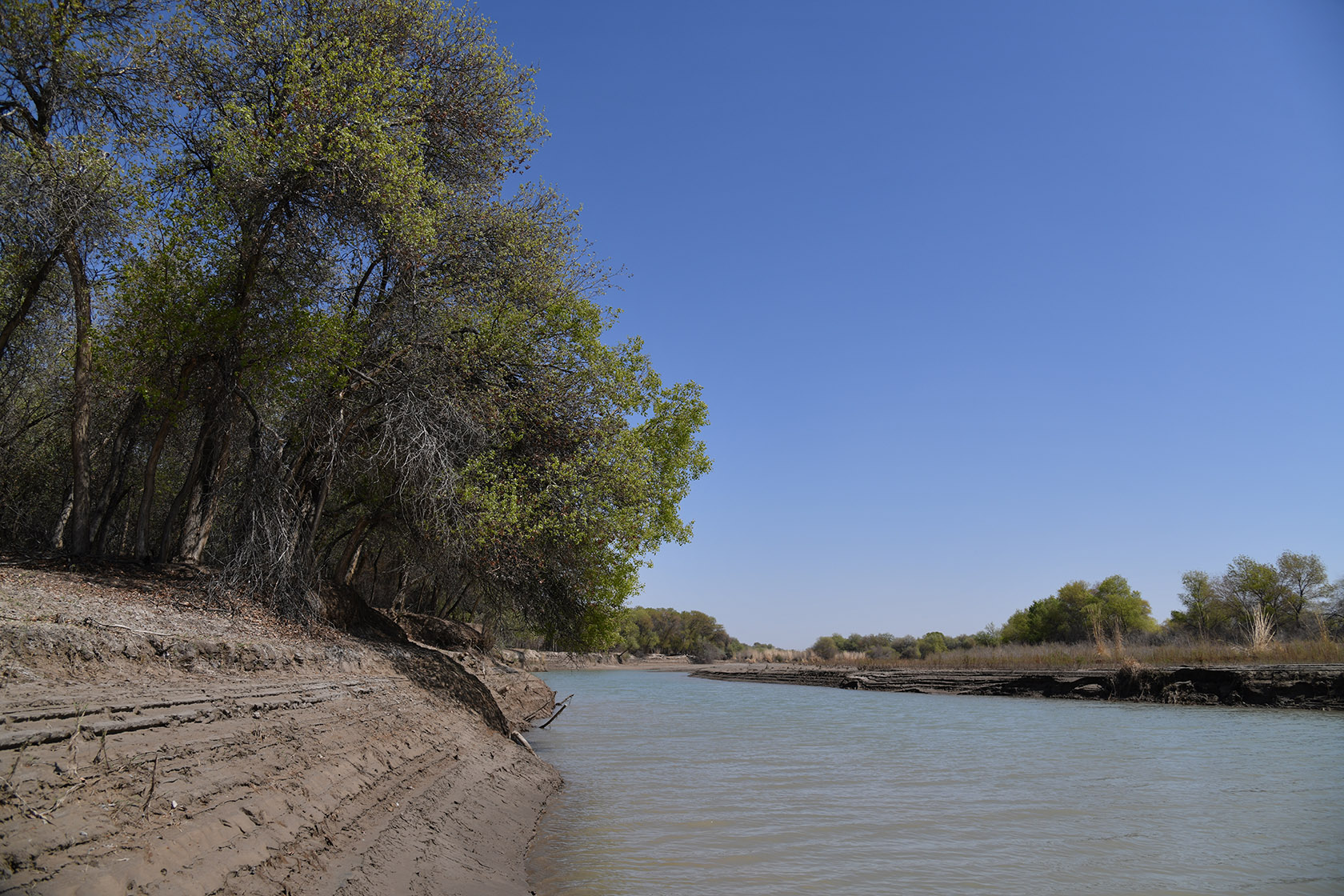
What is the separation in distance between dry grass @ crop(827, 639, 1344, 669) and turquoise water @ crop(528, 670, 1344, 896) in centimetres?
848

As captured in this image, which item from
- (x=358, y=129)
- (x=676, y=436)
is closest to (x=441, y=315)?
(x=358, y=129)

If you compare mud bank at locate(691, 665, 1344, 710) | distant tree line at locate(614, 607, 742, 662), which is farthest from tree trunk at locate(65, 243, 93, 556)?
distant tree line at locate(614, 607, 742, 662)

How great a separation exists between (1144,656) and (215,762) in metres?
38.4

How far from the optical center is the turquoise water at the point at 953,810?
23.9ft

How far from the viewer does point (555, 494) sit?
43.3 feet

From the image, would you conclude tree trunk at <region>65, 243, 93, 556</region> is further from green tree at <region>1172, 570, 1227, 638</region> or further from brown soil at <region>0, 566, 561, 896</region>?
green tree at <region>1172, 570, 1227, 638</region>

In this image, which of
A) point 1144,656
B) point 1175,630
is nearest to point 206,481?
point 1144,656

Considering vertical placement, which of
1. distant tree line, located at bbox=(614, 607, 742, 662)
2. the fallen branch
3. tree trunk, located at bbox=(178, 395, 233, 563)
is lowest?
distant tree line, located at bbox=(614, 607, 742, 662)

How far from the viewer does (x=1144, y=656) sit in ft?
109

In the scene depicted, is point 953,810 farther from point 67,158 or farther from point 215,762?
point 67,158

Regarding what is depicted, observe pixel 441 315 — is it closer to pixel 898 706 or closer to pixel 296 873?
pixel 296 873

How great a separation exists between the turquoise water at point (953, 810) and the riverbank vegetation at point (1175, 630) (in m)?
11.2

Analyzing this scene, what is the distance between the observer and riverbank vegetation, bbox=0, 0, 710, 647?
37.1 feet

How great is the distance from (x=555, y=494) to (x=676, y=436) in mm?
5215
